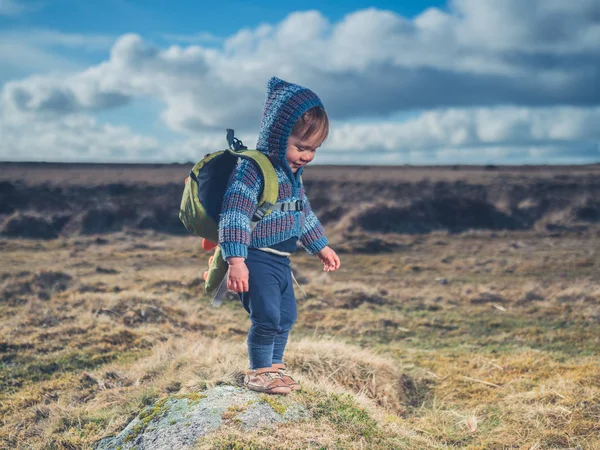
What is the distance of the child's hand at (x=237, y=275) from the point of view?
309cm

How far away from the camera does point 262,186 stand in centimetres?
328

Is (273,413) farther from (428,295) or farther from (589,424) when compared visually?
(428,295)

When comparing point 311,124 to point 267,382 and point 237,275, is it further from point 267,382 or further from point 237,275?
point 267,382

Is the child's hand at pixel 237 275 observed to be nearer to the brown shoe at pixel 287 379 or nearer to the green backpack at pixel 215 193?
the green backpack at pixel 215 193

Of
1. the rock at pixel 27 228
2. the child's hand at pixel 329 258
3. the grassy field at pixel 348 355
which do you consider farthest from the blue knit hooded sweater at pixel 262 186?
the rock at pixel 27 228

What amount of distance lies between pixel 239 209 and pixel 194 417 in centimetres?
121

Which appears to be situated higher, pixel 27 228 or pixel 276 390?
→ pixel 276 390

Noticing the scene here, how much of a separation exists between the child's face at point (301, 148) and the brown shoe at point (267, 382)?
4.40ft

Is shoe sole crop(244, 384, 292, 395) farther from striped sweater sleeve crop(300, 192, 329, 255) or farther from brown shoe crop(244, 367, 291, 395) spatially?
striped sweater sleeve crop(300, 192, 329, 255)

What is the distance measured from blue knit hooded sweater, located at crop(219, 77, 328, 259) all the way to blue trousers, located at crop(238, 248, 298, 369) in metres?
0.12

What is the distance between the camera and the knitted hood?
327 centimetres

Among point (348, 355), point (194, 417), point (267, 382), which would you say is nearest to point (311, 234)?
point (267, 382)

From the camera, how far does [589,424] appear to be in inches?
153

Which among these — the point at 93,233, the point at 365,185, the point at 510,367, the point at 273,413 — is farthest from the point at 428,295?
the point at 365,185
